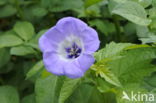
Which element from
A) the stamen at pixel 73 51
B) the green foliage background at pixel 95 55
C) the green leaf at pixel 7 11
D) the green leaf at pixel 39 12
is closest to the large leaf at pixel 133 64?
the green foliage background at pixel 95 55

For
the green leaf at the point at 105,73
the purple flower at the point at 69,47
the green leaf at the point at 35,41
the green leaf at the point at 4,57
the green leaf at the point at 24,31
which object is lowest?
the green leaf at the point at 4,57

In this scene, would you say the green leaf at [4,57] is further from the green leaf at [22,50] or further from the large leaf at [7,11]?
the large leaf at [7,11]

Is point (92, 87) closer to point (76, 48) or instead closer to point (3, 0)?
point (76, 48)

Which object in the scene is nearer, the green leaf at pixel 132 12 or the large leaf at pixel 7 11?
the green leaf at pixel 132 12

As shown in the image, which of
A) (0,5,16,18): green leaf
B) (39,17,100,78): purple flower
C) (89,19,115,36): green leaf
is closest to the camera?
(39,17,100,78): purple flower

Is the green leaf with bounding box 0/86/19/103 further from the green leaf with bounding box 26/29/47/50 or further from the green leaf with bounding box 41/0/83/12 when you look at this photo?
the green leaf with bounding box 41/0/83/12

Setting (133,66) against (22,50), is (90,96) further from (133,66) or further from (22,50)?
(22,50)

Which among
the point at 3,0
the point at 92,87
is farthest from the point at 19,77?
the point at 92,87

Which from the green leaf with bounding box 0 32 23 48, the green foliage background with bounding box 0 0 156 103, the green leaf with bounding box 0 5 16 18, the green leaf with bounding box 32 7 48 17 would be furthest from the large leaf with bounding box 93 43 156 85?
the green leaf with bounding box 0 5 16 18
